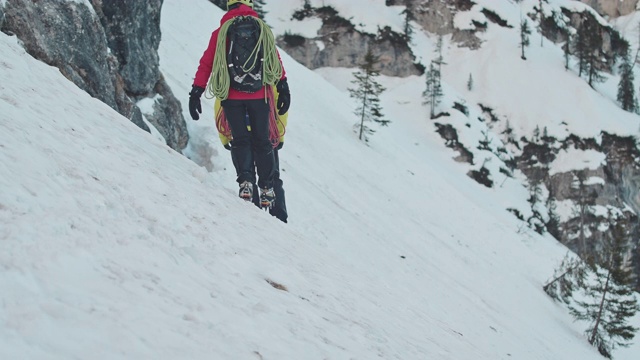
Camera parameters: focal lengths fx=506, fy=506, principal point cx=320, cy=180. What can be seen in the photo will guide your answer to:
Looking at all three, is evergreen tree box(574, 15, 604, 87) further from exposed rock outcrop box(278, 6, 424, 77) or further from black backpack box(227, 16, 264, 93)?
black backpack box(227, 16, 264, 93)

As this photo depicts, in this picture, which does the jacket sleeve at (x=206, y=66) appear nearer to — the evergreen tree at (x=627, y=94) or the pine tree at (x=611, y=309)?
the pine tree at (x=611, y=309)

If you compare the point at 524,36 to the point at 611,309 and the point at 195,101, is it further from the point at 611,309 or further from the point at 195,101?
the point at 195,101

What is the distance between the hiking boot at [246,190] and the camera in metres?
6.63

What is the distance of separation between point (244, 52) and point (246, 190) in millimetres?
1764

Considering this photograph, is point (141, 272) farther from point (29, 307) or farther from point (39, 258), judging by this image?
point (29, 307)

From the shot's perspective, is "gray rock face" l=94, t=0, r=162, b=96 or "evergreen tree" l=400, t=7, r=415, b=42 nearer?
"gray rock face" l=94, t=0, r=162, b=96

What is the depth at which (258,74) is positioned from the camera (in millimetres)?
6387

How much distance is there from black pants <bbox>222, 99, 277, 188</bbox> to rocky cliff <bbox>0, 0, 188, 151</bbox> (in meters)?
3.44

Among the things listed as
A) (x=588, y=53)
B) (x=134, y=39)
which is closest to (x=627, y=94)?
(x=588, y=53)

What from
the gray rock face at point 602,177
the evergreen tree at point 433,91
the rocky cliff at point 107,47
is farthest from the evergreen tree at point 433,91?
the rocky cliff at point 107,47

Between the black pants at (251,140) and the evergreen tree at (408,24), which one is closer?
the black pants at (251,140)

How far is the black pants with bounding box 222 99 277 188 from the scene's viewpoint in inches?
258

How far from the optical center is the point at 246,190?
21.8 feet

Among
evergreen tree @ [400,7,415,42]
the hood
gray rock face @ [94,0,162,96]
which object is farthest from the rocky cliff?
evergreen tree @ [400,7,415,42]
